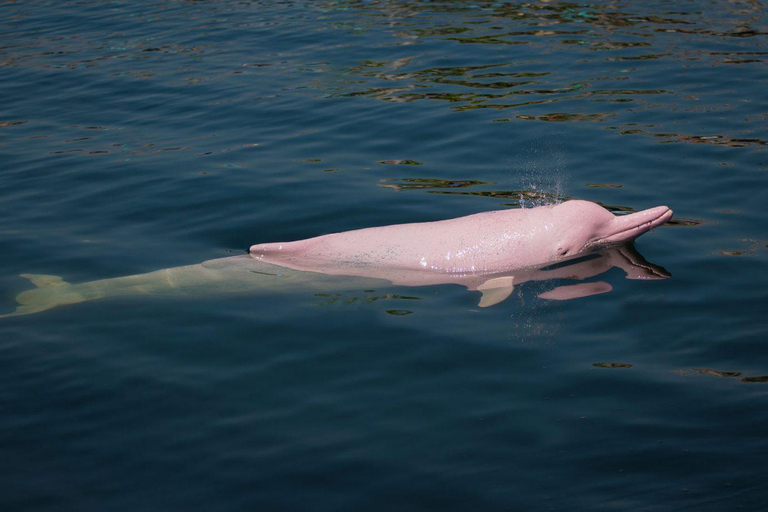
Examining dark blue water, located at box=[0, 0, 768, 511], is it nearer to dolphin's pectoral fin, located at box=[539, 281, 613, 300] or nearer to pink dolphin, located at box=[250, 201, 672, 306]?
dolphin's pectoral fin, located at box=[539, 281, 613, 300]

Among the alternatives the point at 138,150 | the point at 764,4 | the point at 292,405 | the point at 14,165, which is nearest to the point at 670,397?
the point at 292,405

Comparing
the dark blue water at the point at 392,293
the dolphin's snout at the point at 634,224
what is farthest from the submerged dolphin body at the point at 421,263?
the dark blue water at the point at 392,293

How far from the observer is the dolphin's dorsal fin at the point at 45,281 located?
7445mm

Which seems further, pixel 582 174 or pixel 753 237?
pixel 582 174

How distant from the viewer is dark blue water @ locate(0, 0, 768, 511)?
4871 millimetres

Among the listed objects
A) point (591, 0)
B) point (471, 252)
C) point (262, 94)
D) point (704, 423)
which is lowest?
point (704, 423)

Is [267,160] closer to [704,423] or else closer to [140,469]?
[140,469]

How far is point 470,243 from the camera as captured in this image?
750cm

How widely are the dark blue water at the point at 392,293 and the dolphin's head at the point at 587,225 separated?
1.14 ft

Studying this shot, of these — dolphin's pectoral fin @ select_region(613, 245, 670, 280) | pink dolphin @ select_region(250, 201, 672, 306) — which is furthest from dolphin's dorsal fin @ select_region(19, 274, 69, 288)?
dolphin's pectoral fin @ select_region(613, 245, 670, 280)

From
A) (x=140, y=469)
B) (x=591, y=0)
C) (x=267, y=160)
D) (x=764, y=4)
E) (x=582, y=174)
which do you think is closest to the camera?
(x=140, y=469)

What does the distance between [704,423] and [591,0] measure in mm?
13821

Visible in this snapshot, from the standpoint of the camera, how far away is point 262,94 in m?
13.5

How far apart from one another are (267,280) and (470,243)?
5.95ft
